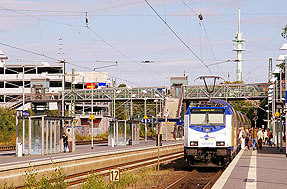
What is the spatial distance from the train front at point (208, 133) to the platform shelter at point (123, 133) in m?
21.3

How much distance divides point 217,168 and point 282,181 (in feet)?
35.4

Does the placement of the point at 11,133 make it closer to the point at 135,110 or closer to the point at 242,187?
the point at 242,187

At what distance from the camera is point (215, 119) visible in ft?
82.0

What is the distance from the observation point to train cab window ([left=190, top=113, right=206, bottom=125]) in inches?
985

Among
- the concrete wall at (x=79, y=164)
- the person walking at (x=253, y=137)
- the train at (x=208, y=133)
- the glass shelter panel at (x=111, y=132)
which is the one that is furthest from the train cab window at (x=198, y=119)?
the glass shelter panel at (x=111, y=132)

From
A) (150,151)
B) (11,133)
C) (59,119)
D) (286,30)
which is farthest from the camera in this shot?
(286,30)

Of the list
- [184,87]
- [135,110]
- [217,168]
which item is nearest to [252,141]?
[217,168]

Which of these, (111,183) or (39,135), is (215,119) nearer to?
(111,183)

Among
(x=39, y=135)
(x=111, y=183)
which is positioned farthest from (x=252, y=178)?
(x=39, y=135)

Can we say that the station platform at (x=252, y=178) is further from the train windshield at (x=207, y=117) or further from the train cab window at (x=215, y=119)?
the train windshield at (x=207, y=117)

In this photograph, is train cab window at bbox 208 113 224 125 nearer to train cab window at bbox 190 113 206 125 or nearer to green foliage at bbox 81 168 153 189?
train cab window at bbox 190 113 206 125

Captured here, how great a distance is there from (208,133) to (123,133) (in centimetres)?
2392

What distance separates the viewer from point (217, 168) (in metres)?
28.3

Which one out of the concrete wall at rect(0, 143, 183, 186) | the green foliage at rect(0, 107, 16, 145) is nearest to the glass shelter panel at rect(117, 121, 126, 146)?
the concrete wall at rect(0, 143, 183, 186)
